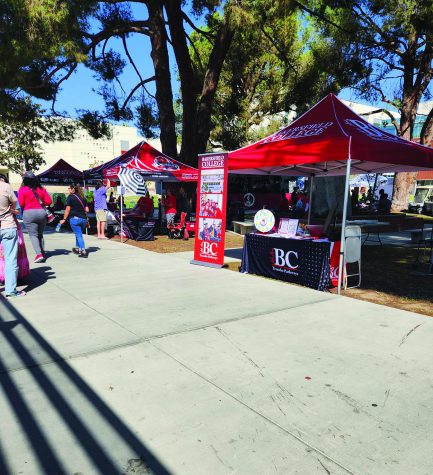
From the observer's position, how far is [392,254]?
11125 millimetres

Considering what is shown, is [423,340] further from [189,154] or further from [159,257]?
[189,154]

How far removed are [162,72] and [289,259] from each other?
1233cm

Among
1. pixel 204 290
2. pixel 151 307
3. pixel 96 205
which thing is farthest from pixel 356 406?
pixel 96 205

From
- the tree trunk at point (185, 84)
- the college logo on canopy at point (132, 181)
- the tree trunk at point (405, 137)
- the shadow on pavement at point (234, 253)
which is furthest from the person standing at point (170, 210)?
the tree trunk at point (405, 137)

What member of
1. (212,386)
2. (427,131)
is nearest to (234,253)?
(212,386)

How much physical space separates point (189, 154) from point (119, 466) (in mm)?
15359

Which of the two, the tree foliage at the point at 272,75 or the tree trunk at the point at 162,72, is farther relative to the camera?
the tree foliage at the point at 272,75

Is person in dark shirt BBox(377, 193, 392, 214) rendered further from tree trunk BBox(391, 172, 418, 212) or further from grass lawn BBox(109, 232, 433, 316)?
grass lawn BBox(109, 232, 433, 316)

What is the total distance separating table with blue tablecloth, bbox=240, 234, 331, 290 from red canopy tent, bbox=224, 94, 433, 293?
1.16 ft

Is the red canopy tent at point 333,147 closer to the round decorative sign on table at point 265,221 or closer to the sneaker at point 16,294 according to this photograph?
the round decorative sign on table at point 265,221

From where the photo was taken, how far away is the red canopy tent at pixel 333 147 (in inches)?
261

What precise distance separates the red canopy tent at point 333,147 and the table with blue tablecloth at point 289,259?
35 centimetres

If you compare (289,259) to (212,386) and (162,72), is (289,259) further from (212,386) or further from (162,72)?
(162,72)

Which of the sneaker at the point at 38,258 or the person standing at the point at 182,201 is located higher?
the person standing at the point at 182,201
